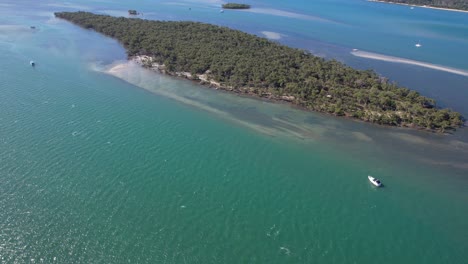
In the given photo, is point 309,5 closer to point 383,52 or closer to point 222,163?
point 383,52

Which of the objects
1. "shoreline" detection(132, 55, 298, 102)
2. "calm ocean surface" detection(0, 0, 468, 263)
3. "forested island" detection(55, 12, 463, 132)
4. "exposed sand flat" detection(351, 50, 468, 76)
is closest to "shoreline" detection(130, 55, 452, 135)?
"shoreline" detection(132, 55, 298, 102)

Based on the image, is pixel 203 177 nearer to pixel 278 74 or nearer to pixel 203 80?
pixel 203 80

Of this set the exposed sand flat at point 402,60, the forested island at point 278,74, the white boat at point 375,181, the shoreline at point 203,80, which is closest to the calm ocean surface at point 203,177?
the white boat at point 375,181

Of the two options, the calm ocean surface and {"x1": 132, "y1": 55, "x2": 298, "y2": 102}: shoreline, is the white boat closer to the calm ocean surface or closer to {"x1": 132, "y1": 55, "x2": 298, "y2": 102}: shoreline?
the calm ocean surface

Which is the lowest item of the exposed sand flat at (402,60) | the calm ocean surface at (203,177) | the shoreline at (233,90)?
the calm ocean surface at (203,177)

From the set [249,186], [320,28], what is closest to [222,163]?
[249,186]

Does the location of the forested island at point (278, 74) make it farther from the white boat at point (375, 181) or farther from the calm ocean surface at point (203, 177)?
the white boat at point (375, 181)

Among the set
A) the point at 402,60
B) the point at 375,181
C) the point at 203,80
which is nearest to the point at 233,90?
the point at 203,80
